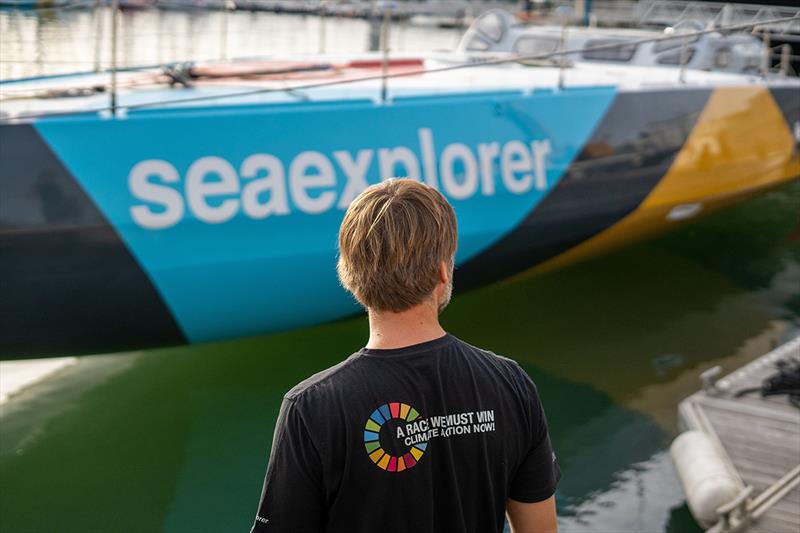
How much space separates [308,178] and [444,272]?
3.04 meters

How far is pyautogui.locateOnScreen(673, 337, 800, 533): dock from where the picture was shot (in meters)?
3.62

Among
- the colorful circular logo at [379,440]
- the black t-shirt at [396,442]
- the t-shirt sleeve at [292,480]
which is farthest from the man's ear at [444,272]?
the t-shirt sleeve at [292,480]

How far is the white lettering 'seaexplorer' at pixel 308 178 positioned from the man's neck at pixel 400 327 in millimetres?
2857

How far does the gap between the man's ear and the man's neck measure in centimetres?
5

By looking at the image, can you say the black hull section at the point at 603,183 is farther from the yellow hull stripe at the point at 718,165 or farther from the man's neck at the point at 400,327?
the man's neck at the point at 400,327

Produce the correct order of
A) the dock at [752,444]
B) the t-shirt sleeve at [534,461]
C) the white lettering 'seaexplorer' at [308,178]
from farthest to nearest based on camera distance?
the white lettering 'seaexplorer' at [308,178] → the dock at [752,444] → the t-shirt sleeve at [534,461]

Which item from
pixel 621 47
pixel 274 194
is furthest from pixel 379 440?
pixel 621 47

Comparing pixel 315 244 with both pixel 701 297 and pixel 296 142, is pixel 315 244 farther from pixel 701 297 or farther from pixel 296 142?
pixel 701 297

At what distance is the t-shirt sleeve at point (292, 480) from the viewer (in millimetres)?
1500

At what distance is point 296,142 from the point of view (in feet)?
14.6

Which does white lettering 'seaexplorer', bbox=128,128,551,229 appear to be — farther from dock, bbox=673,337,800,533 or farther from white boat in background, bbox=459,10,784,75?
white boat in background, bbox=459,10,784,75

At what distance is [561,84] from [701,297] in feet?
7.59

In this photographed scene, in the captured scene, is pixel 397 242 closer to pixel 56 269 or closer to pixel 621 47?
pixel 56 269

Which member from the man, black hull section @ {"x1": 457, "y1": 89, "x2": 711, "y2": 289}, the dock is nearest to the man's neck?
the man
